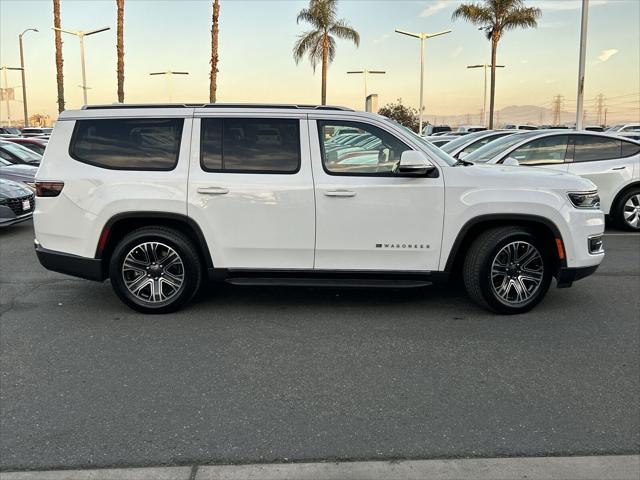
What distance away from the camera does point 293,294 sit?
609cm

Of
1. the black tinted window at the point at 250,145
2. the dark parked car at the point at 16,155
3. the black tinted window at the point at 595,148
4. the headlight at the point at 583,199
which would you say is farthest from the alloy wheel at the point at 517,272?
the dark parked car at the point at 16,155

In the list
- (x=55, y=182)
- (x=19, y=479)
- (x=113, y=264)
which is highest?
(x=55, y=182)

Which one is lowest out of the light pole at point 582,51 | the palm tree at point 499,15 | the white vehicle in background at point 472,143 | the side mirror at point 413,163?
the side mirror at point 413,163

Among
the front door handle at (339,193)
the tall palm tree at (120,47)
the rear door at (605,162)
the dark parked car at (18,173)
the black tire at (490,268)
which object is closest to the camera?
the front door handle at (339,193)

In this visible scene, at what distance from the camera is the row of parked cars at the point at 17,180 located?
9.77 metres

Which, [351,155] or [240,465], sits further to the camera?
[351,155]

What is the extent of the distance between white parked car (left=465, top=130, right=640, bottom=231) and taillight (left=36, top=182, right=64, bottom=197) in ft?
22.9

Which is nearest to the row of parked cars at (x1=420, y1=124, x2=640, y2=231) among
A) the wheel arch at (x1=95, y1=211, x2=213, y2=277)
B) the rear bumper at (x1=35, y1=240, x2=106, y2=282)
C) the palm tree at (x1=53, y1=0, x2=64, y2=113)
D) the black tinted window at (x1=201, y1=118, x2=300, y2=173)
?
the black tinted window at (x1=201, y1=118, x2=300, y2=173)

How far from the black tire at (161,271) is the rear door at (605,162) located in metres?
7.10

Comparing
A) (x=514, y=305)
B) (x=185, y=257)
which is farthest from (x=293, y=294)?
(x=514, y=305)

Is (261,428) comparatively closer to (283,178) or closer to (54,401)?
(54,401)

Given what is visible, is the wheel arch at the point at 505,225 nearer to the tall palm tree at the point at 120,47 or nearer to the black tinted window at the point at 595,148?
the black tinted window at the point at 595,148

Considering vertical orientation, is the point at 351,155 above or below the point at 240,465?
above

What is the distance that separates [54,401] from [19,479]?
34.8 inches
